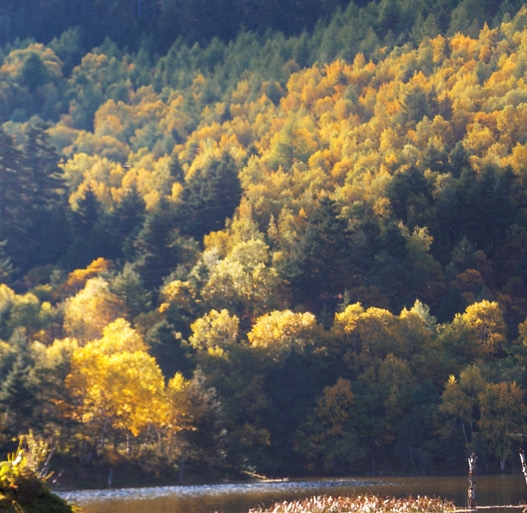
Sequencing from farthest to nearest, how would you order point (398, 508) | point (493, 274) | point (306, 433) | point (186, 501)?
point (493, 274), point (306, 433), point (186, 501), point (398, 508)

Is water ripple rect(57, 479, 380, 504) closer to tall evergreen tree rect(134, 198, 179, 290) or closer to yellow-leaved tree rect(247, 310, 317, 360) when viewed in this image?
yellow-leaved tree rect(247, 310, 317, 360)

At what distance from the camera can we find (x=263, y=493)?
309ft

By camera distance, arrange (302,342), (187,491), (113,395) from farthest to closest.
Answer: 1. (302,342)
2. (113,395)
3. (187,491)

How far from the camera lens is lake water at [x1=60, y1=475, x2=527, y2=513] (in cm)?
7862

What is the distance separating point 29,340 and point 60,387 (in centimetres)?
4729

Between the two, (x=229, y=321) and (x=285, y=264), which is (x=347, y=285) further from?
(x=229, y=321)

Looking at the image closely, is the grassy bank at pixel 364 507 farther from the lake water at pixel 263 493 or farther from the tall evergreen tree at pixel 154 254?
the tall evergreen tree at pixel 154 254

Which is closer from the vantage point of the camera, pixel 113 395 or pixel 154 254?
pixel 113 395

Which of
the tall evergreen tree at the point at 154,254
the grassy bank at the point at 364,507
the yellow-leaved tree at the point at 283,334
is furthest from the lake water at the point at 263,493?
the tall evergreen tree at the point at 154,254

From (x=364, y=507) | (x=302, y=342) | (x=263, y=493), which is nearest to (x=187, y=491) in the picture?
(x=263, y=493)

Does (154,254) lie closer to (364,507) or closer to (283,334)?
(283,334)

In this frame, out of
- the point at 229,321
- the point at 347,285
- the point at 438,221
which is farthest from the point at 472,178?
the point at 229,321

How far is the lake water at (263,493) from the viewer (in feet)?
258

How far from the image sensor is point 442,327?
513 feet
